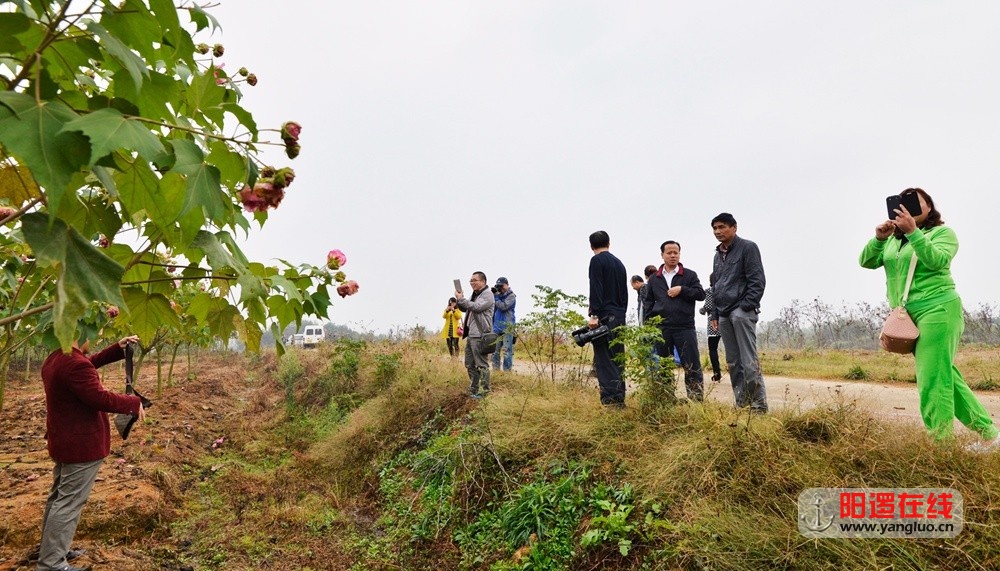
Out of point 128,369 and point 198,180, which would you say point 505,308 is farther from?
point 198,180

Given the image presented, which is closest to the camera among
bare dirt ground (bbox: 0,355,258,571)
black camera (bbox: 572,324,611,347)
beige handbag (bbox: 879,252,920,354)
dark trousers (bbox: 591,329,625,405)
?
beige handbag (bbox: 879,252,920,354)

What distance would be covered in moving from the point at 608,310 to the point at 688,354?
0.89 metres

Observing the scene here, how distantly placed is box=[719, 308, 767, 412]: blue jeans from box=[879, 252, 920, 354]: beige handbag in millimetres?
936

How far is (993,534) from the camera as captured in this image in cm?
195

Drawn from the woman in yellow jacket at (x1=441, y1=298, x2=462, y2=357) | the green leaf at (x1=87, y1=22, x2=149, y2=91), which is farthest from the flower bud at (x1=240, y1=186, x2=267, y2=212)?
the woman in yellow jacket at (x1=441, y1=298, x2=462, y2=357)

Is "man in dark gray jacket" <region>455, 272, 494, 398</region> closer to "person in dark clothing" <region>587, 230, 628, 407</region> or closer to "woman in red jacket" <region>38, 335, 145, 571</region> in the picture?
"person in dark clothing" <region>587, 230, 628, 407</region>

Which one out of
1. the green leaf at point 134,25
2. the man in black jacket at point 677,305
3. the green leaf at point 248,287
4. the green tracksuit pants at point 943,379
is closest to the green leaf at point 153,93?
the green leaf at point 134,25

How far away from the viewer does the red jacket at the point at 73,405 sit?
3.21m

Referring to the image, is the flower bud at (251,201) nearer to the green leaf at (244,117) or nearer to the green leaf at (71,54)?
the green leaf at (244,117)

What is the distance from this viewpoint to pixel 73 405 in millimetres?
3279

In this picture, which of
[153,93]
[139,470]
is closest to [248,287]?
[153,93]

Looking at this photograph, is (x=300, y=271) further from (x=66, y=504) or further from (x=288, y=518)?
(x=288, y=518)

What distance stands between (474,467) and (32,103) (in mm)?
3790

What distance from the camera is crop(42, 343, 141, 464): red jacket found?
10.5 feet
